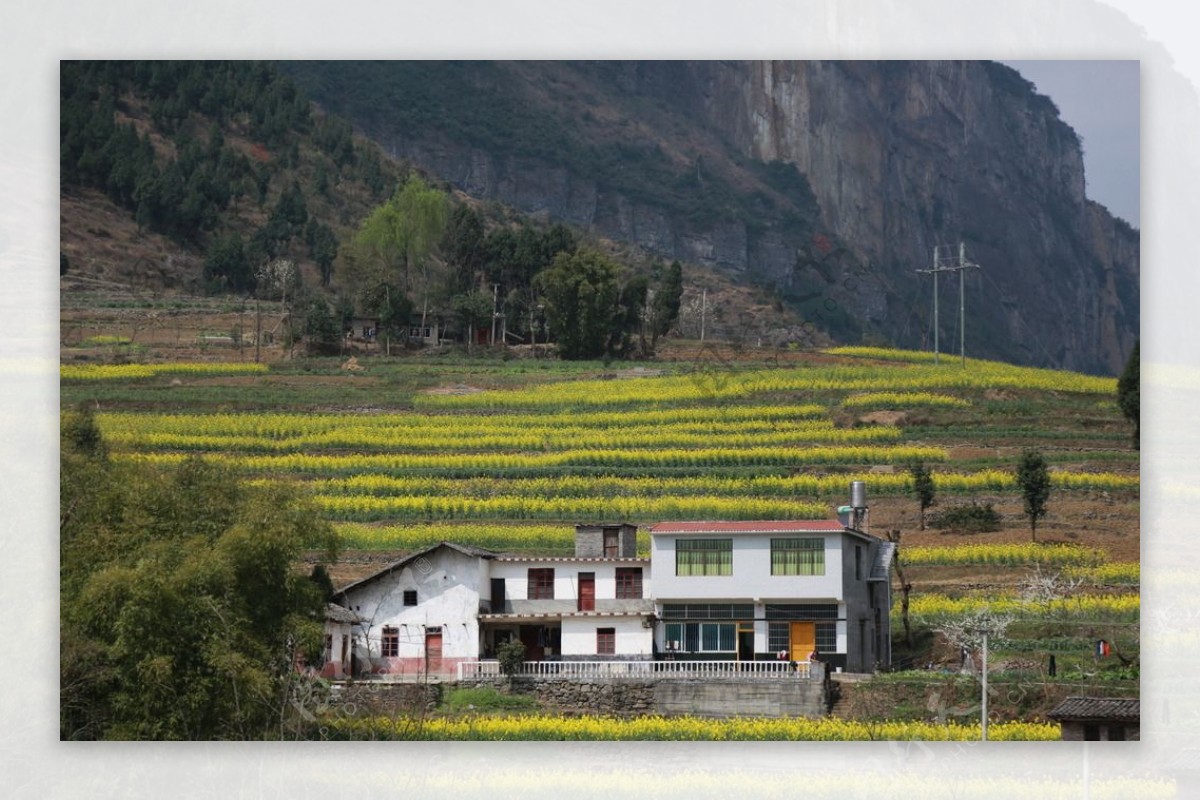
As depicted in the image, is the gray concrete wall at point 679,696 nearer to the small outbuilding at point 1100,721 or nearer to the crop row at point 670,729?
the crop row at point 670,729

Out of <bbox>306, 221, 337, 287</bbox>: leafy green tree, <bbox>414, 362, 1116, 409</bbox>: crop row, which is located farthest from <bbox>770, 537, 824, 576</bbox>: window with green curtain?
<bbox>306, 221, 337, 287</bbox>: leafy green tree

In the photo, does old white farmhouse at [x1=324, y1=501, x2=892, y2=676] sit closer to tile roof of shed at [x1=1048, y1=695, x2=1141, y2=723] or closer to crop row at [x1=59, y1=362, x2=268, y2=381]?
tile roof of shed at [x1=1048, y1=695, x2=1141, y2=723]

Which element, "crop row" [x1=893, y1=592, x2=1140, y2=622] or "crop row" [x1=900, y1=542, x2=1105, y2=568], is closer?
"crop row" [x1=893, y1=592, x2=1140, y2=622]

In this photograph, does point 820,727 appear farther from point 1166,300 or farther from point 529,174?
point 529,174

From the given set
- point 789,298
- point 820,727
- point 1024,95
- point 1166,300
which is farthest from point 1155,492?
point 789,298

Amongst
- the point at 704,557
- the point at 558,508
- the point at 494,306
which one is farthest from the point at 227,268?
the point at 704,557

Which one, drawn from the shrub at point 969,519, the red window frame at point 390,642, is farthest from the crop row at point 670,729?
the shrub at point 969,519

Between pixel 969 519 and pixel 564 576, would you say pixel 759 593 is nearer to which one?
pixel 564 576
